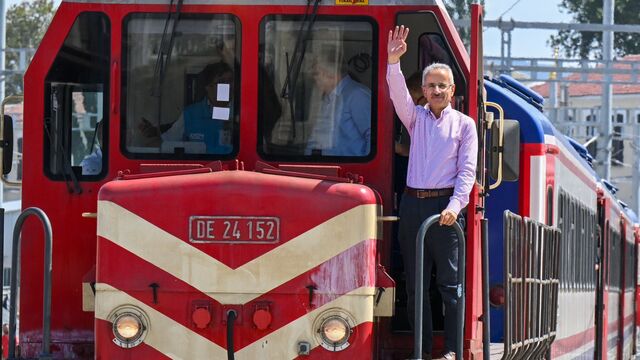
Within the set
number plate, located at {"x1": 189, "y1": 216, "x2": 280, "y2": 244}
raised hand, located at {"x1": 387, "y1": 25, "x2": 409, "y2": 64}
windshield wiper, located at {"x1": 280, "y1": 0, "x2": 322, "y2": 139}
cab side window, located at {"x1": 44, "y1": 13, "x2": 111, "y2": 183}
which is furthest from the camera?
cab side window, located at {"x1": 44, "y1": 13, "x2": 111, "y2": 183}

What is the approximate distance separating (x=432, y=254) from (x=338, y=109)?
1.05m

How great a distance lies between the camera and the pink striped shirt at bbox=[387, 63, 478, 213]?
27.6 ft

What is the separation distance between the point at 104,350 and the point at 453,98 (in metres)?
2.72

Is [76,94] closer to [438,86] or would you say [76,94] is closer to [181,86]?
[181,86]

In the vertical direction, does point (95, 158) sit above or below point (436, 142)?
below

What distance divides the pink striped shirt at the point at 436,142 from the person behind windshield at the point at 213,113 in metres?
1.05

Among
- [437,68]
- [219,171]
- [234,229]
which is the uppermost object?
[437,68]

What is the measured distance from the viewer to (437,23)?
881 centimetres

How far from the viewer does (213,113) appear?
8.83 meters

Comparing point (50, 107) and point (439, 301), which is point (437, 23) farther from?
point (50, 107)

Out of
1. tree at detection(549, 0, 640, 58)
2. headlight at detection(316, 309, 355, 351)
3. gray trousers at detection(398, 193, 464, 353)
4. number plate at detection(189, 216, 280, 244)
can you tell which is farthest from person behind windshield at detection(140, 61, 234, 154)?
tree at detection(549, 0, 640, 58)

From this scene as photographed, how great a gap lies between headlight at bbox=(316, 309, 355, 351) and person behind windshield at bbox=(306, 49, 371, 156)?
1.14m

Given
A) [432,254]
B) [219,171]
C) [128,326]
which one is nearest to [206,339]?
[128,326]

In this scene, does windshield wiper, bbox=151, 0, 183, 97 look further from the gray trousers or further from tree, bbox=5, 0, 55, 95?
tree, bbox=5, 0, 55, 95
